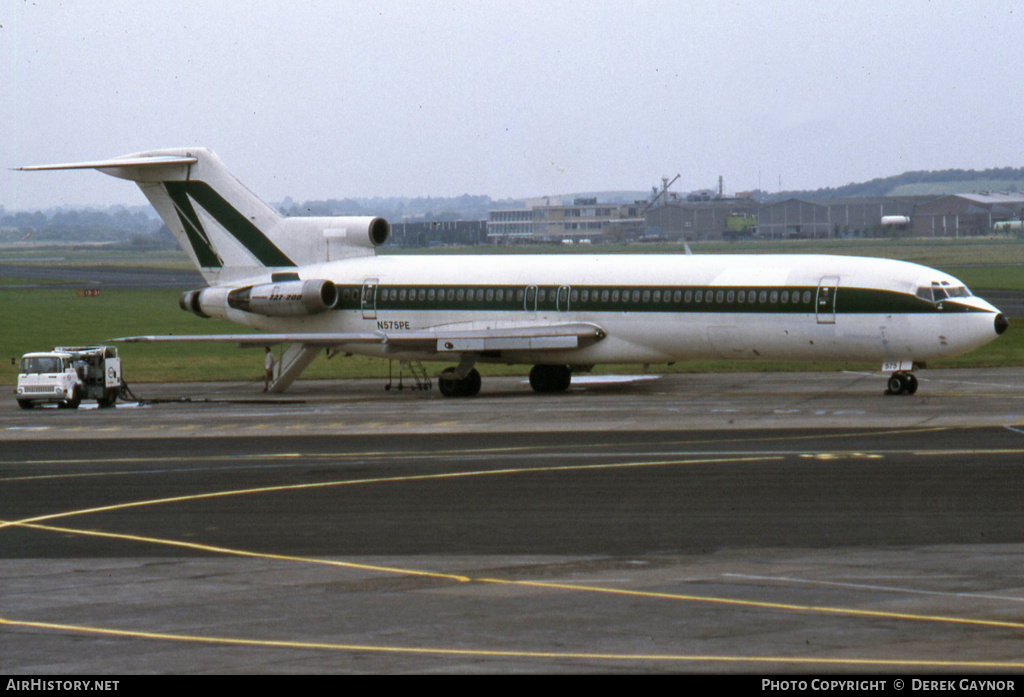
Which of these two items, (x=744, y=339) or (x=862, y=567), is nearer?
(x=862, y=567)

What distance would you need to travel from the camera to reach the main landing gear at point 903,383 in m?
39.4

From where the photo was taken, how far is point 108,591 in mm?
16641

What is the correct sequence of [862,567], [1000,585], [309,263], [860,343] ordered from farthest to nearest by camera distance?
[309,263], [860,343], [862,567], [1000,585]

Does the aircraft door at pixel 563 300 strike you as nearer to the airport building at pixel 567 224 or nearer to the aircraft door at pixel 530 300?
the aircraft door at pixel 530 300

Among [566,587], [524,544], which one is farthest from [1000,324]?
[566,587]

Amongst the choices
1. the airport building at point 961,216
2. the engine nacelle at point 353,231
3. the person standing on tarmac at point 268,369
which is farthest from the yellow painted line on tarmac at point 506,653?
the airport building at point 961,216

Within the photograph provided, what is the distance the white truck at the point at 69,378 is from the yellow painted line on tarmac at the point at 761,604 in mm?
28991

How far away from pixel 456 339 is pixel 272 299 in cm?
722

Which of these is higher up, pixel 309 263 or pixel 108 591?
pixel 309 263

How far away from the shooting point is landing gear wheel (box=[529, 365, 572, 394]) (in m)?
45.0

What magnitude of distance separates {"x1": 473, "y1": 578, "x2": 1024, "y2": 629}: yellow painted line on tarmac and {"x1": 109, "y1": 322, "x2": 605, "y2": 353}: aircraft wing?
25.8 metres
